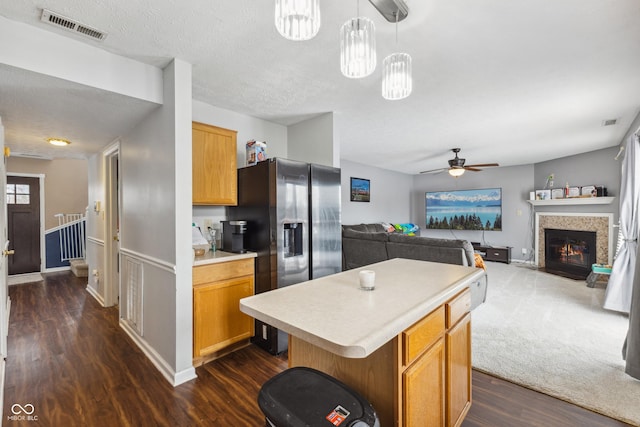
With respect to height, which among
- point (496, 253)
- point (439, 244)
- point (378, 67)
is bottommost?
point (496, 253)

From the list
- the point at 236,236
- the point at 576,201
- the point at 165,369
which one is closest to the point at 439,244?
the point at 236,236

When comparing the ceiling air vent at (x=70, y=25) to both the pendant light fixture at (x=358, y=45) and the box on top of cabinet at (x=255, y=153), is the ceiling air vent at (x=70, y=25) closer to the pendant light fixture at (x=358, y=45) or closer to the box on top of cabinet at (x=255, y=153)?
the box on top of cabinet at (x=255, y=153)

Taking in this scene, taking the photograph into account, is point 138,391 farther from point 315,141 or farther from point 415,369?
point 315,141

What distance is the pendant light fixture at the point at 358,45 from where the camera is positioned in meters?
1.31

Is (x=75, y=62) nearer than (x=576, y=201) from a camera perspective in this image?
Yes

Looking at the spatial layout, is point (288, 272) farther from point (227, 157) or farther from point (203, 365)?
point (227, 157)

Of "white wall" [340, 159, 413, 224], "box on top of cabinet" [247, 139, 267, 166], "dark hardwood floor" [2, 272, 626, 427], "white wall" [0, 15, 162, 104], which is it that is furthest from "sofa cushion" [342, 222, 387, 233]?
"white wall" [0, 15, 162, 104]

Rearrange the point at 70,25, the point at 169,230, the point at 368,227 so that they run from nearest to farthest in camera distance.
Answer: the point at 70,25 < the point at 169,230 < the point at 368,227

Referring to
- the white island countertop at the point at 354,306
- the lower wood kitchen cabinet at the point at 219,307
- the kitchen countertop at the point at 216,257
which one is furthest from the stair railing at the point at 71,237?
the white island countertop at the point at 354,306

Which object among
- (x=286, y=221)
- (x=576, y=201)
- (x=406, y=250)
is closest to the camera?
(x=286, y=221)

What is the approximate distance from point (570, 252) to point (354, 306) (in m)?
6.59

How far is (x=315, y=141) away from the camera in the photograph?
11.5 ft

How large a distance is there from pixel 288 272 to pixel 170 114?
1.65 meters

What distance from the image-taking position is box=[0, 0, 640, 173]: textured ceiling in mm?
1666
